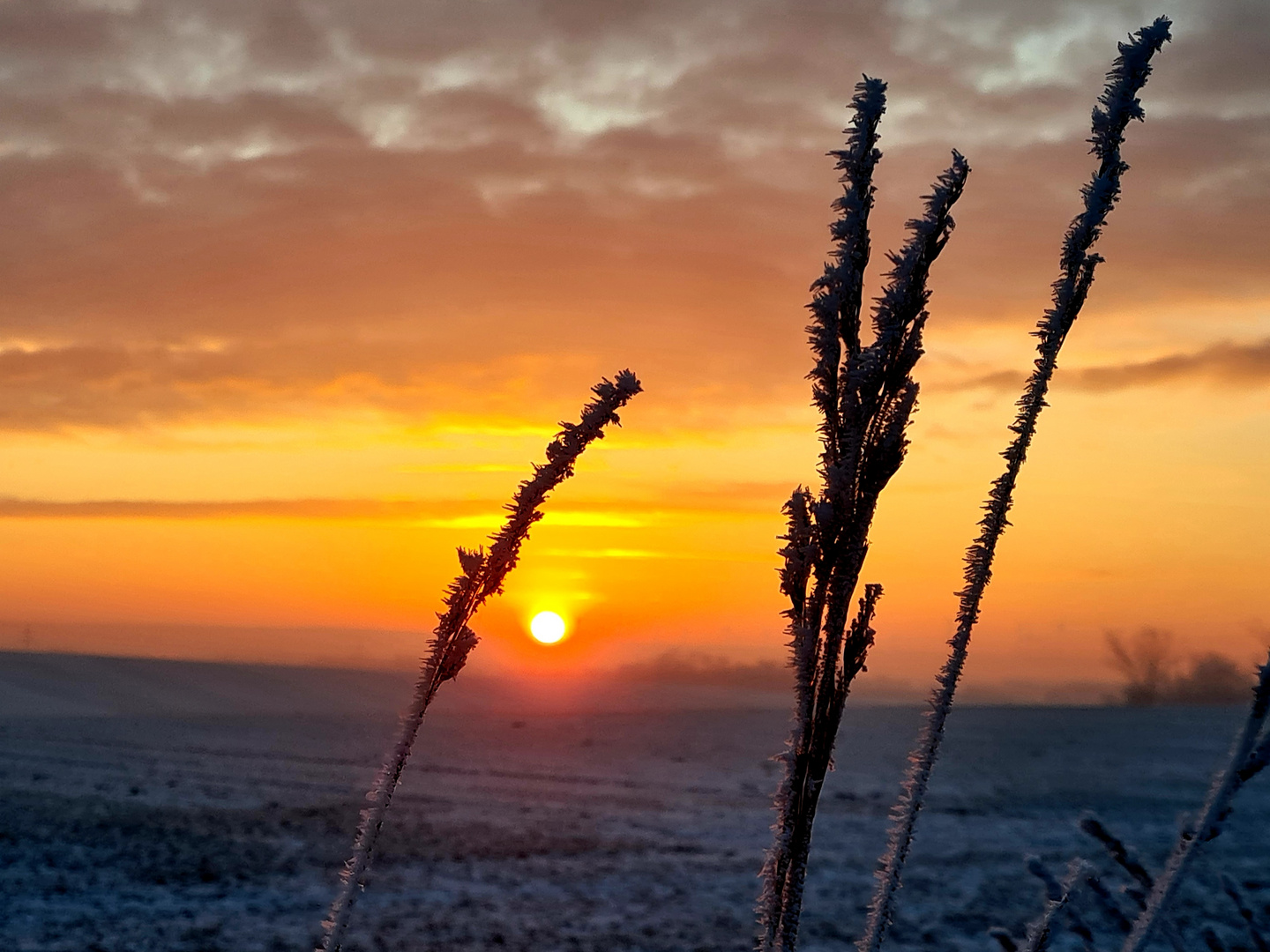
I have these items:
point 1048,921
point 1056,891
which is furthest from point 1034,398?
point 1056,891

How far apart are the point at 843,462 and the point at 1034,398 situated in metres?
0.68

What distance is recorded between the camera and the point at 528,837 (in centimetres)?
1398

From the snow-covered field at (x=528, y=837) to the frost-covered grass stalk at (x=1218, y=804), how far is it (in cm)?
256

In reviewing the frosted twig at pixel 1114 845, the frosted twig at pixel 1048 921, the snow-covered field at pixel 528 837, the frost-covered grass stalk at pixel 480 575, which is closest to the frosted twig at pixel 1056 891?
the frosted twig at pixel 1114 845

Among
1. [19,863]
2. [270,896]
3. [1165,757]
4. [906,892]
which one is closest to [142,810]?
[19,863]

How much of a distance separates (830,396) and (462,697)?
4014 centimetres

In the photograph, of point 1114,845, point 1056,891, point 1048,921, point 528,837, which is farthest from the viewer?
point 528,837

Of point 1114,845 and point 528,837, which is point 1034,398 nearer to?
point 1114,845

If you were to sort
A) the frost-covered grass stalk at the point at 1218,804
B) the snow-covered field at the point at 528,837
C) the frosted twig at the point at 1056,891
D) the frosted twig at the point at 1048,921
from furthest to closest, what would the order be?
the snow-covered field at the point at 528,837 < the frosted twig at the point at 1056,891 < the frosted twig at the point at 1048,921 < the frost-covered grass stalk at the point at 1218,804

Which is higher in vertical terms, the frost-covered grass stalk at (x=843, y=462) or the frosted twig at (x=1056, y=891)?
the frost-covered grass stalk at (x=843, y=462)

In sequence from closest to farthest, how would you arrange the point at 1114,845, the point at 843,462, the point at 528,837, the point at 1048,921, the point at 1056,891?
the point at 843,462
the point at 1048,921
the point at 1114,845
the point at 1056,891
the point at 528,837

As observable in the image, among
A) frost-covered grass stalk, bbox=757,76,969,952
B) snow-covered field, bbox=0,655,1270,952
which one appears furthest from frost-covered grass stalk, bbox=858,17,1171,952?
snow-covered field, bbox=0,655,1270,952

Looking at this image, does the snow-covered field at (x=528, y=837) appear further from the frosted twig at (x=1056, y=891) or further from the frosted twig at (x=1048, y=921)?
the frosted twig at (x=1048, y=921)

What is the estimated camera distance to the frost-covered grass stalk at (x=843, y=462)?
6.97 ft
